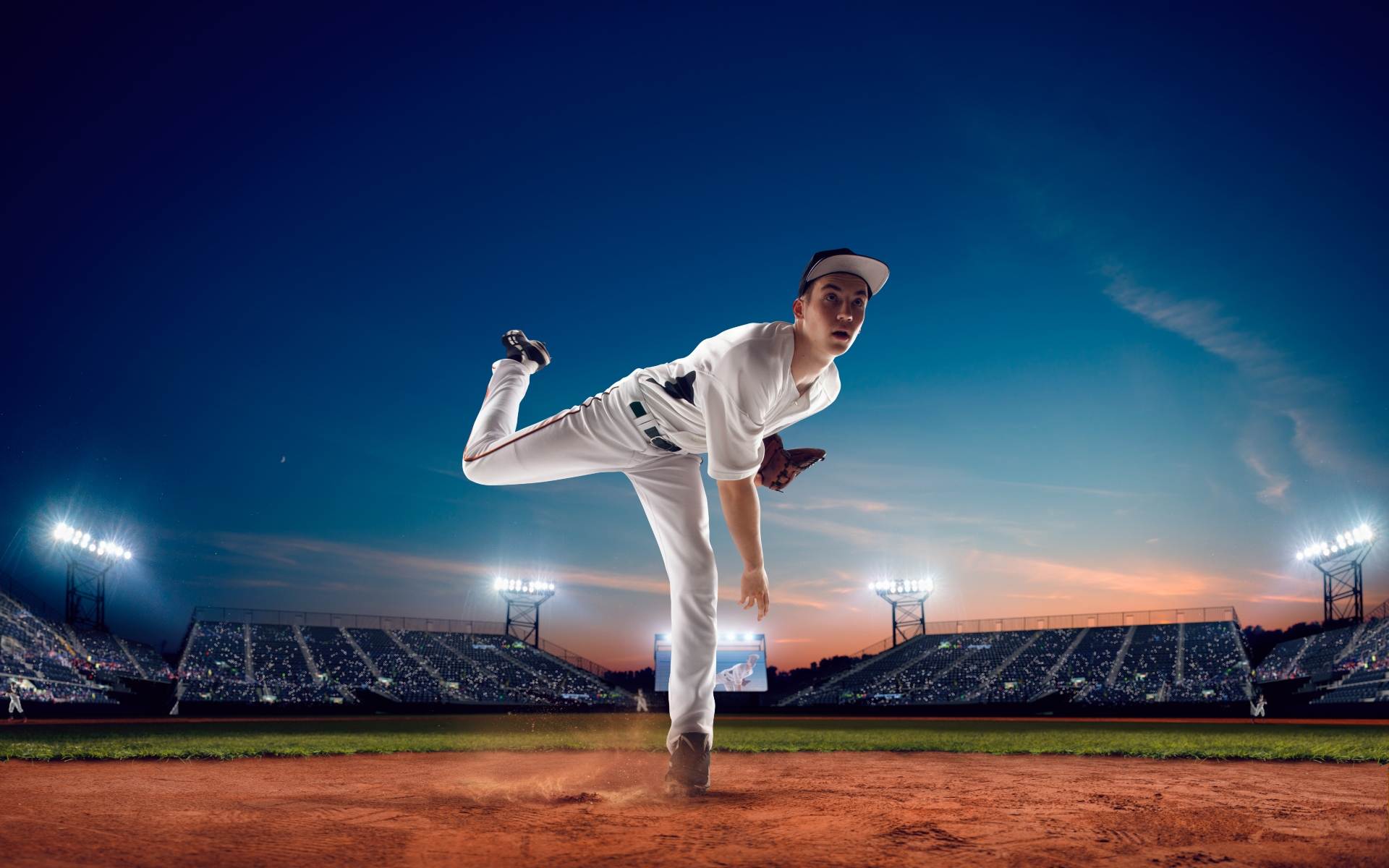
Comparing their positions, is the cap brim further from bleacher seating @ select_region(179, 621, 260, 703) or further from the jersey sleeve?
bleacher seating @ select_region(179, 621, 260, 703)

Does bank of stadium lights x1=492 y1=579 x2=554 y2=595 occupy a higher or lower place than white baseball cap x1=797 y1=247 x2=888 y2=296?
lower

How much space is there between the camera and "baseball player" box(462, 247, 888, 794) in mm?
3609

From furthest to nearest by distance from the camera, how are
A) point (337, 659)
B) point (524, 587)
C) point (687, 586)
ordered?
point (524, 587) → point (337, 659) → point (687, 586)

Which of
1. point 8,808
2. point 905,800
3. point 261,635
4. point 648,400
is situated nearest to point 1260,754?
point 905,800

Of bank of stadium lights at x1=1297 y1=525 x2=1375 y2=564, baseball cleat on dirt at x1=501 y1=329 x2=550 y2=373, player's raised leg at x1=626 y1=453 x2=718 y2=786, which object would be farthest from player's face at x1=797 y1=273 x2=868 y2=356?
bank of stadium lights at x1=1297 y1=525 x2=1375 y2=564

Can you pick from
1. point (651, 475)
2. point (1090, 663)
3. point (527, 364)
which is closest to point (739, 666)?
point (1090, 663)

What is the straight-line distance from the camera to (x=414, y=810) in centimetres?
341

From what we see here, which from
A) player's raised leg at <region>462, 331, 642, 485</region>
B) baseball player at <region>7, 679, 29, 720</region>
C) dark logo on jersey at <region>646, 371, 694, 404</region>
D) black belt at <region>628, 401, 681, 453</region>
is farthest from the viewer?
baseball player at <region>7, 679, 29, 720</region>

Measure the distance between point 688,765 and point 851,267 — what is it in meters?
2.44

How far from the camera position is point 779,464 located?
169 inches

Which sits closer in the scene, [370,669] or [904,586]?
[370,669]

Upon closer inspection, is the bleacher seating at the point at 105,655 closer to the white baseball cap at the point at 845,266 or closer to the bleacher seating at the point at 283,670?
the bleacher seating at the point at 283,670

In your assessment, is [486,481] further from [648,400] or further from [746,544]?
[746,544]

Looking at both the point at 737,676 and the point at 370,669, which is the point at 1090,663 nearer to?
the point at 737,676
